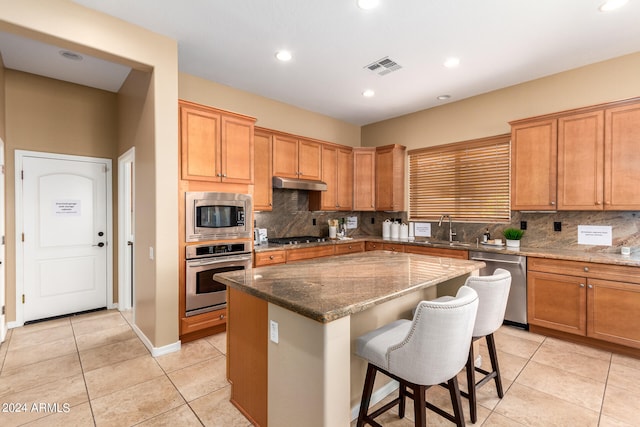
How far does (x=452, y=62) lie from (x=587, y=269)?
259 centimetres

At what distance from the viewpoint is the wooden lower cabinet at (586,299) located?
289 cm

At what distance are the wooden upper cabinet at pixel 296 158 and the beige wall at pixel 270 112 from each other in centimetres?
39

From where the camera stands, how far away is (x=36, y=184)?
3.78 metres

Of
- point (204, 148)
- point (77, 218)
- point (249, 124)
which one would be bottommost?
point (77, 218)

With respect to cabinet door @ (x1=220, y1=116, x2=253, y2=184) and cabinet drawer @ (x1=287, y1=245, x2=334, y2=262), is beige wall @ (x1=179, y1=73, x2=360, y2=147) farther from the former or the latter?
cabinet drawer @ (x1=287, y1=245, x2=334, y2=262)

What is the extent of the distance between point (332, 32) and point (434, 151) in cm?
280

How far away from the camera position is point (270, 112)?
4.74 metres

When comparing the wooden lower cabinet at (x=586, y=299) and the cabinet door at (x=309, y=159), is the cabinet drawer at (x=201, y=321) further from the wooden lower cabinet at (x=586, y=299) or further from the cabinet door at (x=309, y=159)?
the wooden lower cabinet at (x=586, y=299)

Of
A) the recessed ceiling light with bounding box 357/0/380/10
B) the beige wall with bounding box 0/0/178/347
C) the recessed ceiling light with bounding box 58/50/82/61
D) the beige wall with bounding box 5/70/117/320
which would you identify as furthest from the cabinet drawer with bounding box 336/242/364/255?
the recessed ceiling light with bounding box 58/50/82/61

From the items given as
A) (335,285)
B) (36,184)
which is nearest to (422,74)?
(335,285)

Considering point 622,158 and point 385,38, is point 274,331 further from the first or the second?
point 622,158

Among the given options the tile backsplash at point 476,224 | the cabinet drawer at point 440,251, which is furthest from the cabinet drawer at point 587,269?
the cabinet drawer at point 440,251

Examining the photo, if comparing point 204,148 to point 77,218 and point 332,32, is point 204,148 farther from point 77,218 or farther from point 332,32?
point 77,218

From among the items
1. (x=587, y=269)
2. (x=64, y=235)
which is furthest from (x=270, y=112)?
(x=587, y=269)
